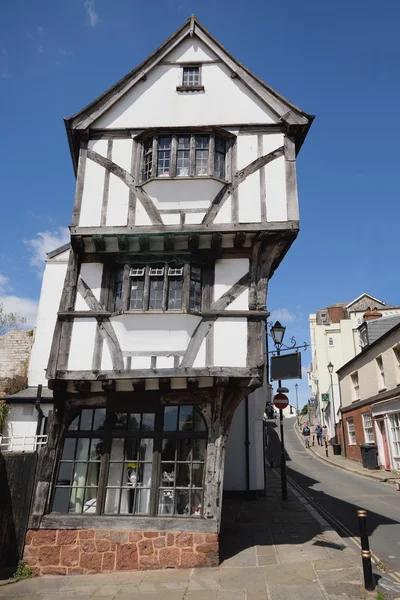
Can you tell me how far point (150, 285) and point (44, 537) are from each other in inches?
209

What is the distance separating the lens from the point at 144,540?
760 cm

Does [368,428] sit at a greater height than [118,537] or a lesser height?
greater

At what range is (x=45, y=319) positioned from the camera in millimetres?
15141

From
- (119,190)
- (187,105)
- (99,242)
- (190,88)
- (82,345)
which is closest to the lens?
(82,345)

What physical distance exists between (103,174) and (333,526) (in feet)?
32.8

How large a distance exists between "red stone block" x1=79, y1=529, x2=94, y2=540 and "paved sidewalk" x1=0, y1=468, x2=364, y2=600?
61 cm

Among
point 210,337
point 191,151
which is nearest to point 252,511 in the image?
point 210,337

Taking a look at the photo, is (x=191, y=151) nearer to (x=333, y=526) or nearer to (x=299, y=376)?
(x=299, y=376)

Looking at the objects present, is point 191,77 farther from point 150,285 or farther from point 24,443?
point 24,443

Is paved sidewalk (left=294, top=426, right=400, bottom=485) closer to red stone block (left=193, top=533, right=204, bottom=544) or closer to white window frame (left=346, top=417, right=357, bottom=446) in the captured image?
white window frame (left=346, top=417, right=357, bottom=446)

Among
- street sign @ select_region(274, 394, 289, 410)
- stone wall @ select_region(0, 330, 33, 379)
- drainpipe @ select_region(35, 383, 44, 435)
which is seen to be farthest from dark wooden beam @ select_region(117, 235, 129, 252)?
stone wall @ select_region(0, 330, 33, 379)

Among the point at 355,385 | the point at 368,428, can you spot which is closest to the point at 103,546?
the point at 368,428

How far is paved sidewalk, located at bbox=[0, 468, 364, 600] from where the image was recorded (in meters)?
6.12

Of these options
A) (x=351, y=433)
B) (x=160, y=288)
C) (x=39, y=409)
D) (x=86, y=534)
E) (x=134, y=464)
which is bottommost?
(x=86, y=534)
